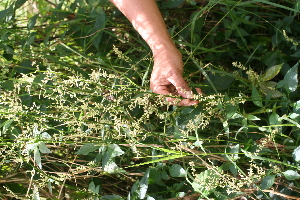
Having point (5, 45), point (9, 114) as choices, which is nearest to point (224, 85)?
point (9, 114)

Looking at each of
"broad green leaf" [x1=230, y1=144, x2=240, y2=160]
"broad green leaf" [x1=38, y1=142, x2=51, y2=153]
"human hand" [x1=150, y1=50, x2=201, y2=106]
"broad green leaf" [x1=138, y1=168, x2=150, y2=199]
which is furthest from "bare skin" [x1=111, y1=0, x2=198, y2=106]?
"broad green leaf" [x1=38, y1=142, x2=51, y2=153]

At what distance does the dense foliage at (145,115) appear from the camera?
3.58 feet

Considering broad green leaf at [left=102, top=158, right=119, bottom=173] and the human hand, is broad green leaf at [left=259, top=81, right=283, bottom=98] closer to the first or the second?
the human hand

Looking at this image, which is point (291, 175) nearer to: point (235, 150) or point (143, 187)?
point (235, 150)

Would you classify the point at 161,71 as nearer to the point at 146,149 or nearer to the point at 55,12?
the point at 146,149

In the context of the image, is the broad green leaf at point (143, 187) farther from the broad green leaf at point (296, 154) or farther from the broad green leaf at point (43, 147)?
the broad green leaf at point (296, 154)

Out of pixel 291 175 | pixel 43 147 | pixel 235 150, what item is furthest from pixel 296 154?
pixel 43 147

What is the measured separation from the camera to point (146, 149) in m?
1.33

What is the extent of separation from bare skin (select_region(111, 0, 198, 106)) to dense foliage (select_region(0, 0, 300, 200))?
0.16 ft

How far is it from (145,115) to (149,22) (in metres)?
0.36

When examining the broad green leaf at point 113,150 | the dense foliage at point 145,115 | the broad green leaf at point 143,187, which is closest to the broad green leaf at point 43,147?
the dense foliage at point 145,115

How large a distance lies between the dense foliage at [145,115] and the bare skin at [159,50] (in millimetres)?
50

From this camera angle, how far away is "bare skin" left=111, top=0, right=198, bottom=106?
117 cm

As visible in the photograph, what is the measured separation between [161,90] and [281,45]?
27.8 inches
